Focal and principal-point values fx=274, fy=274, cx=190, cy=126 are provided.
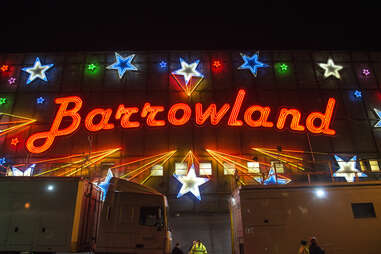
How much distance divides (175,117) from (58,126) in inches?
349

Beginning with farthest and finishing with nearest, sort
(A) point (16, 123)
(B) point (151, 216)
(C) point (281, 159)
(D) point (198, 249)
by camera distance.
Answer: (A) point (16, 123), (C) point (281, 159), (D) point (198, 249), (B) point (151, 216)

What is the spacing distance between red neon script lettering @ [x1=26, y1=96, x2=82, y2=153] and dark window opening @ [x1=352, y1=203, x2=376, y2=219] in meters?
18.5

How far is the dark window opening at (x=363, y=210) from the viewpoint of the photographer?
1173cm

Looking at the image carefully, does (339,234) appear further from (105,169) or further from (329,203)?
(105,169)

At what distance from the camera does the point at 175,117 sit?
21.6m

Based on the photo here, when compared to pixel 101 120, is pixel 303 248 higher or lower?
lower

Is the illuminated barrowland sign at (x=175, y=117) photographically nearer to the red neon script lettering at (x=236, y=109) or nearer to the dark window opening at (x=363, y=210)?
the red neon script lettering at (x=236, y=109)

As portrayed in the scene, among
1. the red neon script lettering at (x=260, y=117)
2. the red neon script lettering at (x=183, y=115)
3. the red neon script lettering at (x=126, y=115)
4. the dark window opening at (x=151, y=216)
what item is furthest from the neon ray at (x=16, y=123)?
the red neon script lettering at (x=260, y=117)

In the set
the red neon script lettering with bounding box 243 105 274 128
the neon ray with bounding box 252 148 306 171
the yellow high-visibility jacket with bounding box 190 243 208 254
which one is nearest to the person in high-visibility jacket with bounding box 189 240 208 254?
the yellow high-visibility jacket with bounding box 190 243 208 254

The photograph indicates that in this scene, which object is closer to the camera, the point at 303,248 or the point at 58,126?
the point at 303,248

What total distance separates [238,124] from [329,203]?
10120mm

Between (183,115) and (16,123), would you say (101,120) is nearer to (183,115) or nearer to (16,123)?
(183,115)

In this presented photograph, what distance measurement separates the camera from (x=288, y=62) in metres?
24.6

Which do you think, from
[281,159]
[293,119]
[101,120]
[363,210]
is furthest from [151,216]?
[293,119]
